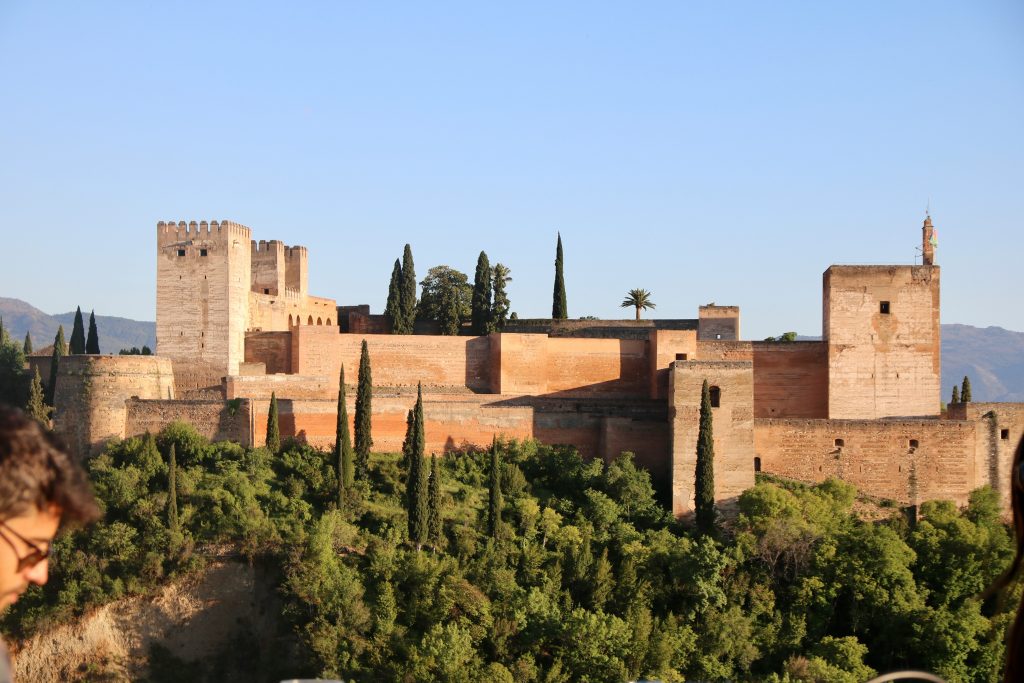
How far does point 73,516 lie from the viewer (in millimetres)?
2070

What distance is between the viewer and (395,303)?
111 ft

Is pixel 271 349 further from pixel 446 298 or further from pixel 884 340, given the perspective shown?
pixel 884 340

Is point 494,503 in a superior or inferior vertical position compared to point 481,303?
inferior

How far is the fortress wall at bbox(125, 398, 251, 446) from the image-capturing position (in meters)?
25.4

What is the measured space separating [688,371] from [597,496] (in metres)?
2.83

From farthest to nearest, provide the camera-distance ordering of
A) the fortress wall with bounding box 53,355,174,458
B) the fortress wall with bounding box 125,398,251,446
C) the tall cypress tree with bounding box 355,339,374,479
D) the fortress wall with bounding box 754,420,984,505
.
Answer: the fortress wall with bounding box 53,355,174,458
the fortress wall with bounding box 125,398,251,446
the tall cypress tree with bounding box 355,339,374,479
the fortress wall with bounding box 754,420,984,505

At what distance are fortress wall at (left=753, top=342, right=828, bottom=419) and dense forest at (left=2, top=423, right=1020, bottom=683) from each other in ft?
8.77

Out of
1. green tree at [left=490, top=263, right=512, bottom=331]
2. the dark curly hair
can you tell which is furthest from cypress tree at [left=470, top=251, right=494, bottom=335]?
the dark curly hair

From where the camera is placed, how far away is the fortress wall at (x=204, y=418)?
25375mm

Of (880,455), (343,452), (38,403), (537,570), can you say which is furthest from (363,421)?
(880,455)

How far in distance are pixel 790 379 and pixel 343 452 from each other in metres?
9.19

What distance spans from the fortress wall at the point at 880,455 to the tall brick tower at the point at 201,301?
1130 cm

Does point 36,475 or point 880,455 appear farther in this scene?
point 880,455

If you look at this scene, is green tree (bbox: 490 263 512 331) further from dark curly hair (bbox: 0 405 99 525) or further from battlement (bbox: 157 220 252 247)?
dark curly hair (bbox: 0 405 99 525)
